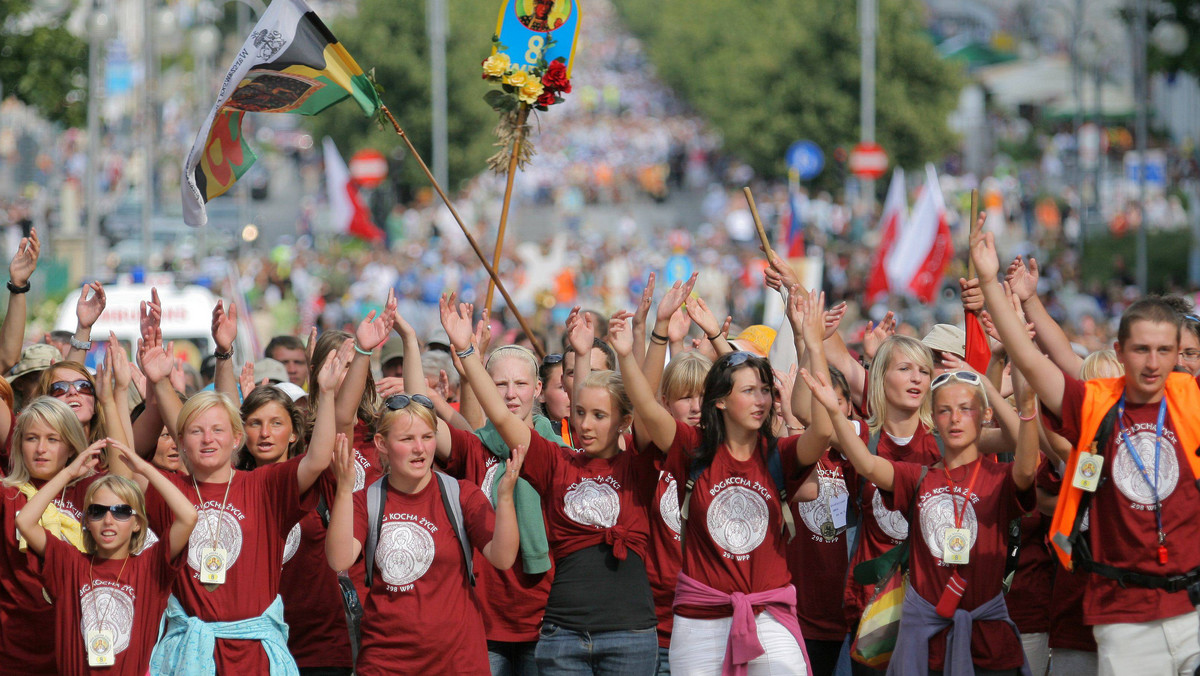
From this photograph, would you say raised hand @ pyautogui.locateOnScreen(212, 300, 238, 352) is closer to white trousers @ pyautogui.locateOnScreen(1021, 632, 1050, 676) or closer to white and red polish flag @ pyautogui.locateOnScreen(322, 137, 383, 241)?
white trousers @ pyautogui.locateOnScreen(1021, 632, 1050, 676)

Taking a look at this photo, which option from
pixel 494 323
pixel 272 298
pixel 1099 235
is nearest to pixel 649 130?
pixel 1099 235

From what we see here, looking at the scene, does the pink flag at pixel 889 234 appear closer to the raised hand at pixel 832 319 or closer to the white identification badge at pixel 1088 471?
the raised hand at pixel 832 319

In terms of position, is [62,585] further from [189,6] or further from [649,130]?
[189,6]

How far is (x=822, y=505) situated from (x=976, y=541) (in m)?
0.91

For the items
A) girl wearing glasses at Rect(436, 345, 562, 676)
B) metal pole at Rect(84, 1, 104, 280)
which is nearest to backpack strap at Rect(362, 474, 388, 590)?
girl wearing glasses at Rect(436, 345, 562, 676)

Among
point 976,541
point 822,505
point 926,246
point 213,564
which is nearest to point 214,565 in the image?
point 213,564

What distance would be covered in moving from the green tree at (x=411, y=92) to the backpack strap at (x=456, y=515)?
40.1 meters

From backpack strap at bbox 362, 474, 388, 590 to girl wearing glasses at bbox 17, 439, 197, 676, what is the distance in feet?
2.04

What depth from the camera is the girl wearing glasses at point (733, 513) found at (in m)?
5.85

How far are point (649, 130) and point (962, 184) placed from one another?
23446 mm

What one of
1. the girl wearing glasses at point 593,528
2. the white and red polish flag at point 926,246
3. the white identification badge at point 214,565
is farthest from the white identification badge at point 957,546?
the white and red polish flag at point 926,246

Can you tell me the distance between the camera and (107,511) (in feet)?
18.7

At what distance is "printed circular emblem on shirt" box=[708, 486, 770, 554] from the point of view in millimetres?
5934

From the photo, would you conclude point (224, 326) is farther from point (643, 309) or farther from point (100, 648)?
point (643, 309)
